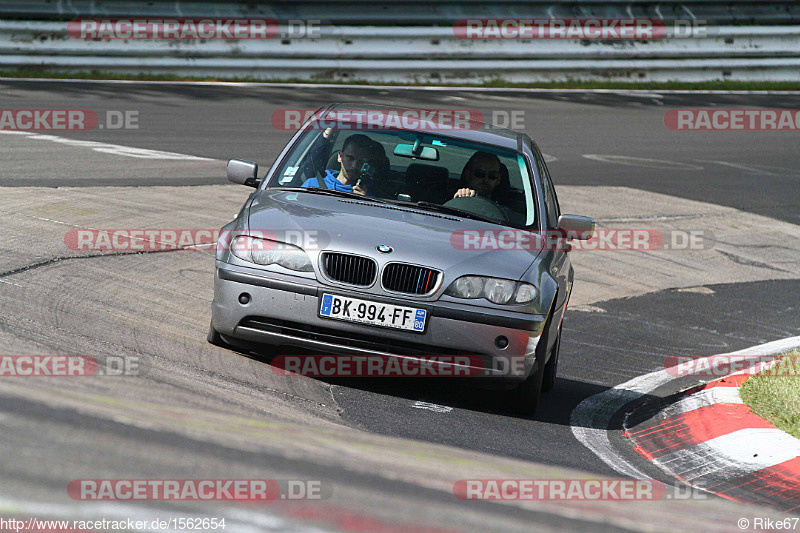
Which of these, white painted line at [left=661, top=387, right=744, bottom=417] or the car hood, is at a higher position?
the car hood

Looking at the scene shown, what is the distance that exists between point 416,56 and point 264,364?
18108mm

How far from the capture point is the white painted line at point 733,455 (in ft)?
17.0

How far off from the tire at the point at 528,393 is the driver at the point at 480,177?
1.18 m

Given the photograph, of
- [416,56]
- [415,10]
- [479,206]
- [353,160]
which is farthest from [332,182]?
[415,10]

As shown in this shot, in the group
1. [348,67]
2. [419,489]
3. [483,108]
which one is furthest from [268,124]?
[419,489]

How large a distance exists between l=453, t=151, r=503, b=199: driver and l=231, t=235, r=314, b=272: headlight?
1.40 m

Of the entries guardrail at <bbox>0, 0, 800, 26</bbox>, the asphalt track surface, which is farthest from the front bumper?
guardrail at <bbox>0, 0, 800, 26</bbox>

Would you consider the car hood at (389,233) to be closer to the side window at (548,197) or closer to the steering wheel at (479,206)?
the steering wheel at (479,206)

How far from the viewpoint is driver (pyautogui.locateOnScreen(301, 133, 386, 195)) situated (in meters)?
6.39

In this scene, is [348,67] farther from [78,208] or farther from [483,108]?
[78,208]

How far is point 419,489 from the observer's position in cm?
290

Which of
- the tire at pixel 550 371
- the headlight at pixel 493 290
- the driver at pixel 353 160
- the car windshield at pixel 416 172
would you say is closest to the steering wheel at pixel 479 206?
the car windshield at pixel 416 172

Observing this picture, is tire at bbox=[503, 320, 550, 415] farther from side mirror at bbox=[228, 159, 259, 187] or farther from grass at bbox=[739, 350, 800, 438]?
side mirror at bbox=[228, 159, 259, 187]

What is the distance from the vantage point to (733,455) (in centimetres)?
543
